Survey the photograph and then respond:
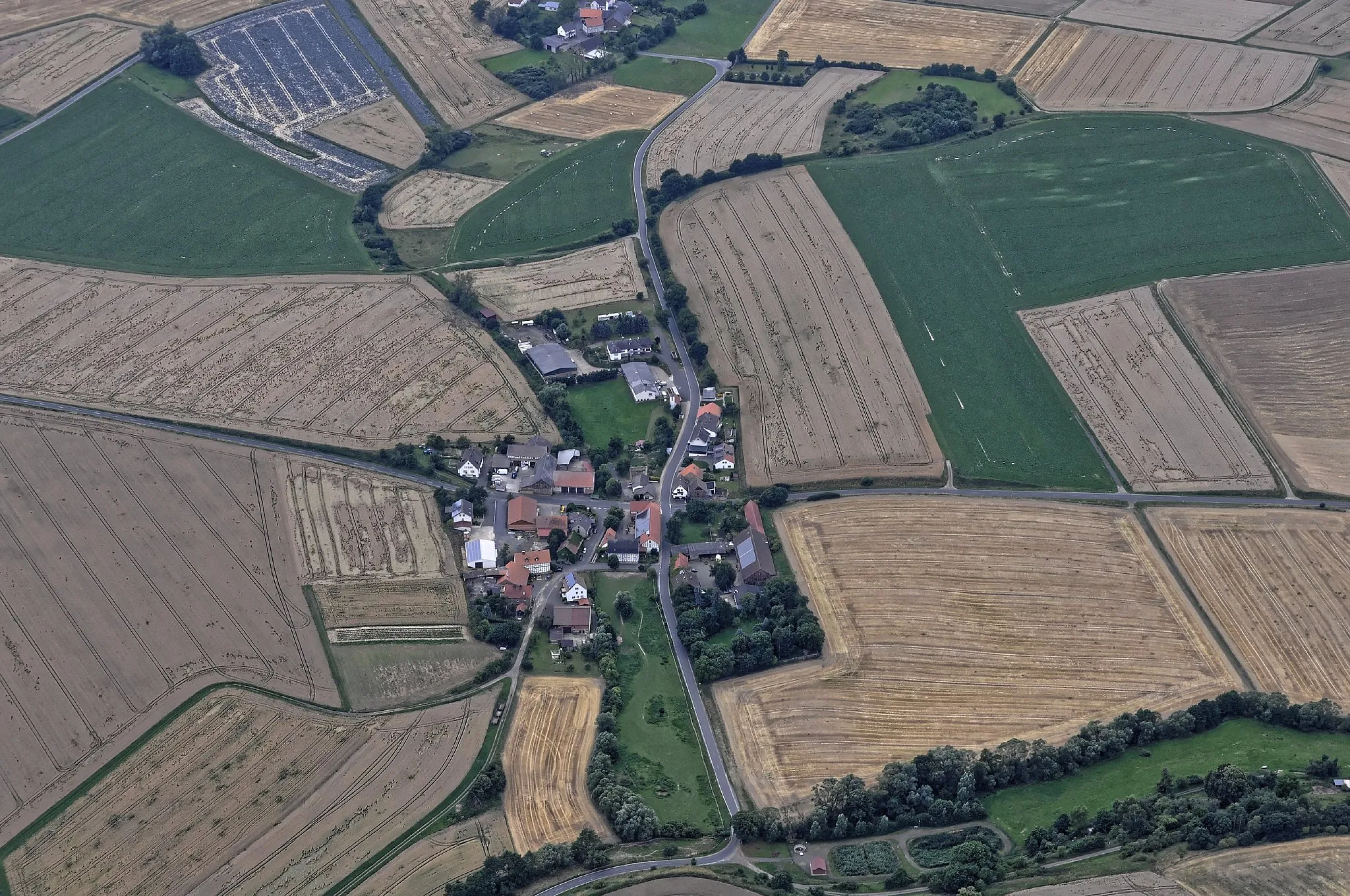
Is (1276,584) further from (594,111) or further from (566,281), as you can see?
(594,111)

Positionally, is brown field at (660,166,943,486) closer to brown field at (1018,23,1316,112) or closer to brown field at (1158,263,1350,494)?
brown field at (1158,263,1350,494)

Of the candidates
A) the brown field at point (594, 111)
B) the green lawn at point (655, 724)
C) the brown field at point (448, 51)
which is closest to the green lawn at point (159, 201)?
the brown field at point (448, 51)

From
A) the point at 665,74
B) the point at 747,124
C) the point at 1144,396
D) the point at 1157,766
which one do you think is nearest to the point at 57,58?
the point at 665,74

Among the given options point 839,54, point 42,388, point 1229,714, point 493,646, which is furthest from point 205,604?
point 839,54

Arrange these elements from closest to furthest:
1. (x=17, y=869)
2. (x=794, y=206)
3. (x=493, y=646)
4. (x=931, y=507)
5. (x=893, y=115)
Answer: (x=17, y=869)
(x=493, y=646)
(x=931, y=507)
(x=794, y=206)
(x=893, y=115)

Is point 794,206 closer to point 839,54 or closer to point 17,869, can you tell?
point 839,54

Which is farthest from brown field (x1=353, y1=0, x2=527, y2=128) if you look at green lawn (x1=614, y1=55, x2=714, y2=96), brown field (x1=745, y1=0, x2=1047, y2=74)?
brown field (x1=745, y1=0, x2=1047, y2=74)
